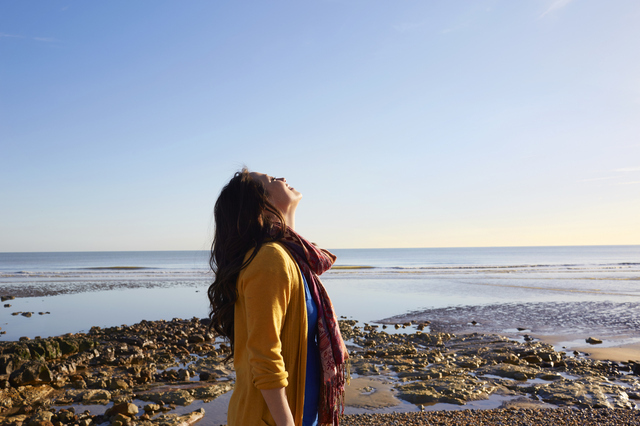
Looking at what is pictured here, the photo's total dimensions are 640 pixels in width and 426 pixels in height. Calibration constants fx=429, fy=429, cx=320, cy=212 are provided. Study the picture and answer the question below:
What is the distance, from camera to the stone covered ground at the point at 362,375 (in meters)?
6.05

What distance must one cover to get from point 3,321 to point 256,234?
16.8 m

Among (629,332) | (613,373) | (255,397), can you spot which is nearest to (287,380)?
(255,397)

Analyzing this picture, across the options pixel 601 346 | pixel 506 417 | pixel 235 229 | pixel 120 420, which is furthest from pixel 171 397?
pixel 601 346

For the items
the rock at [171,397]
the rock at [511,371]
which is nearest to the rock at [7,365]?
the rock at [171,397]

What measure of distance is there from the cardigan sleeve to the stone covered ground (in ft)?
15.5

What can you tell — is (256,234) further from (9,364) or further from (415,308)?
(415,308)

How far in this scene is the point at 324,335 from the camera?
2.09 metres

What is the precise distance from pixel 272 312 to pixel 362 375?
7084 millimetres

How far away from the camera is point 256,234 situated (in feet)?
6.62

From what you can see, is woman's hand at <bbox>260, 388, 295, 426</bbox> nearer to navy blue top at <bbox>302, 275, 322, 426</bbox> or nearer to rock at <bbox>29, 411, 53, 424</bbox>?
navy blue top at <bbox>302, 275, 322, 426</bbox>

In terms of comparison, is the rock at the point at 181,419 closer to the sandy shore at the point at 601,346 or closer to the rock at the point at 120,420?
the rock at the point at 120,420

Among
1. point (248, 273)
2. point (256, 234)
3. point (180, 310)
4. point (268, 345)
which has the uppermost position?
point (256, 234)

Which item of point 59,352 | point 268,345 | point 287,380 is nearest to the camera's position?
point 268,345

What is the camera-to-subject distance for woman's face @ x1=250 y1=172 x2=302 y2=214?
7.21 ft
